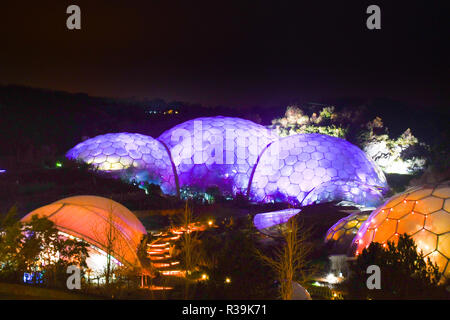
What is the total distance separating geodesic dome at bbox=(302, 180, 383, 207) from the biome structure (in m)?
0.04

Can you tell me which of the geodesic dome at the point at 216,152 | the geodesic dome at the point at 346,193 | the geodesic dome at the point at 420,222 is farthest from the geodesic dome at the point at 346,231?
the geodesic dome at the point at 216,152

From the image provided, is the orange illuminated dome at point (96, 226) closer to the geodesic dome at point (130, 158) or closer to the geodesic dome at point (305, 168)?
the geodesic dome at point (130, 158)

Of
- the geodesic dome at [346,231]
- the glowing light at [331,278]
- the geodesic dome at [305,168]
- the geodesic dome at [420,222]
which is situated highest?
the geodesic dome at [305,168]

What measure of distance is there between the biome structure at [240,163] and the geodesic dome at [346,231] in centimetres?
570

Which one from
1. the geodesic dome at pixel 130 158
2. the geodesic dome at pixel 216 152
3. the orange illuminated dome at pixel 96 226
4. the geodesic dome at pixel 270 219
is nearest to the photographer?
the orange illuminated dome at pixel 96 226

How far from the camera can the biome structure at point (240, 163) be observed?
1767 centimetres

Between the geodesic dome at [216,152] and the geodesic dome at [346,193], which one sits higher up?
the geodesic dome at [216,152]

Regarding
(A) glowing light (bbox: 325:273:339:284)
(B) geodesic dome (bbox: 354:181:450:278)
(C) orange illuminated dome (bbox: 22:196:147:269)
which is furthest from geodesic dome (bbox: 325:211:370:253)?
(C) orange illuminated dome (bbox: 22:196:147:269)

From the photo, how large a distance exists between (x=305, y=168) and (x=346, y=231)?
7.98 meters

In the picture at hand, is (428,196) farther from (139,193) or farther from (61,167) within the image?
(61,167)

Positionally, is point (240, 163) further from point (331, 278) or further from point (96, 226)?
point (331, 278)

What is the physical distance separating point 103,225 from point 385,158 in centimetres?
2183

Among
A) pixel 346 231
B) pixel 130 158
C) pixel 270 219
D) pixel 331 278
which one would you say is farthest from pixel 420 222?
pixel 130 158
